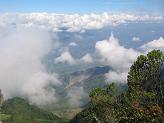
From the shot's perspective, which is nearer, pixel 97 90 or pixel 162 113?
pixel 162 113

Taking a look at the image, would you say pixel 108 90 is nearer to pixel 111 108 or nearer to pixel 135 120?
pixel 111 108

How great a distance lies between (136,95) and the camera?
7862 cm

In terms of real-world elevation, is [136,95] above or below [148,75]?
below

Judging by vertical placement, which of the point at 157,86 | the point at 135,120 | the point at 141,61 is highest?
the point at 141,61

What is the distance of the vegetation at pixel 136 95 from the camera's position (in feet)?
254

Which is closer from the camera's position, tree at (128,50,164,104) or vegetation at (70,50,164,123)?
vegetation at (70,50,164,123)

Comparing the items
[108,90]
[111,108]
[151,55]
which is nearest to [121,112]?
[111,108]

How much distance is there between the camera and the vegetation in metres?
77.4

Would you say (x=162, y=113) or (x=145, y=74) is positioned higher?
(x=145, y=74)

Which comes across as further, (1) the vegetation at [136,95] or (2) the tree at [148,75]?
(2) the tree at [148,75]

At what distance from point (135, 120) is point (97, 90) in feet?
45.6

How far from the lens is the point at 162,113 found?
68.6 m

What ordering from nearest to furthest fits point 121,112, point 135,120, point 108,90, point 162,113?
point 162,113 → point 135,120 → point 121,112 → point 108,90

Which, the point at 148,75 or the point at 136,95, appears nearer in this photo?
the point at 136,95
